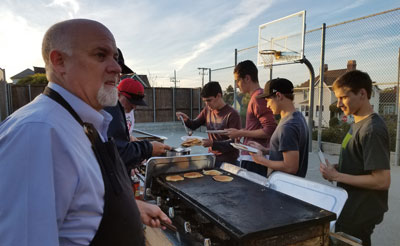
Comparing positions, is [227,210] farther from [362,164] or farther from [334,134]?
[334,134]

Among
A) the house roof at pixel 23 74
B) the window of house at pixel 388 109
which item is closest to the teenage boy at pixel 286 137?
the window of house at pixel 388 109

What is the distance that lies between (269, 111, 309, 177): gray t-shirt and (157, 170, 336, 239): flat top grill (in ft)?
1.44

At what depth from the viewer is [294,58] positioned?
7180mm

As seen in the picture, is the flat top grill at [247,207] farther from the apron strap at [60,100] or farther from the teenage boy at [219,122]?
the teenage boy at [219,122]

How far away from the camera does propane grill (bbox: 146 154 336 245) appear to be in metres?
1.09

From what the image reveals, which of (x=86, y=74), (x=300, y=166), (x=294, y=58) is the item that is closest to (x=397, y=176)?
(x=294, y=58)

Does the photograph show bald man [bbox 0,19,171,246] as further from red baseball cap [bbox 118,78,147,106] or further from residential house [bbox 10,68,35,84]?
residential house [bbox 10,68,35,84]

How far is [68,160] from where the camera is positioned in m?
0.72

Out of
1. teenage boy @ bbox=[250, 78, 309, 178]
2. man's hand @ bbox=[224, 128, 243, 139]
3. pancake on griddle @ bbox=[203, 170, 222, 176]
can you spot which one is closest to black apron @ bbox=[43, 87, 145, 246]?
pancake on griddle @ bbox=[203, 170, 222, 176]

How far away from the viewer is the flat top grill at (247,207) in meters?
1.10

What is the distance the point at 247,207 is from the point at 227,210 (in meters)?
0.13

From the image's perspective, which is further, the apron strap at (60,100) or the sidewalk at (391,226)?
the sidewalk at (391,226)

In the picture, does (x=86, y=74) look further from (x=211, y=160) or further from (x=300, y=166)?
(x=300, y=166)

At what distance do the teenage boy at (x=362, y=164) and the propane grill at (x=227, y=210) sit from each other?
0.54 metres
